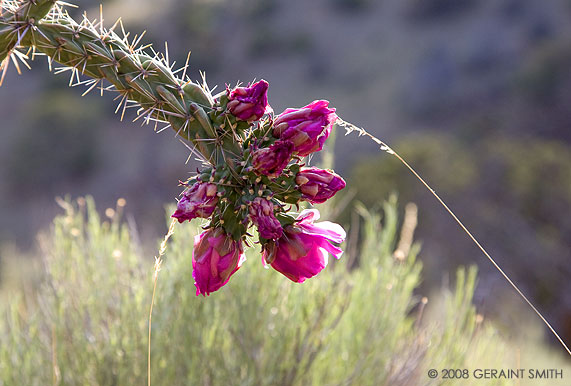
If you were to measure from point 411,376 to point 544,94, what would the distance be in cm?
1212

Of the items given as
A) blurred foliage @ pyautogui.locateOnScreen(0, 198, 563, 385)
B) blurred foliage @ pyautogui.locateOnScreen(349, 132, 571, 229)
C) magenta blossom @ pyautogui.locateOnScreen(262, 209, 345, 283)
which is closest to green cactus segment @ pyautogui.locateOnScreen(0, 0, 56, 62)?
magenta blossom @ pyautogui.locateOnScreen(262, 209, 345, 283)

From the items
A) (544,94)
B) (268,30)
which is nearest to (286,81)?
(268,30)

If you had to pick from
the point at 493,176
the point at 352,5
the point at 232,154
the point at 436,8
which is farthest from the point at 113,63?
the point at 352,5

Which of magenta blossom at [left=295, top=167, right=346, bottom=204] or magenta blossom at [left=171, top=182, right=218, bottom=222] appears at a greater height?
magenta blossom at [left=295, top=167, right=346, bottom=204]

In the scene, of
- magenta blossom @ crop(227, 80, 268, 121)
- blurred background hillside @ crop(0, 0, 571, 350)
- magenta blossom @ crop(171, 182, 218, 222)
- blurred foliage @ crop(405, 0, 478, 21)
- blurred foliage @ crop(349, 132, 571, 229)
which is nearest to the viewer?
magenta blossom @ crop(171, 182, 218, 222)

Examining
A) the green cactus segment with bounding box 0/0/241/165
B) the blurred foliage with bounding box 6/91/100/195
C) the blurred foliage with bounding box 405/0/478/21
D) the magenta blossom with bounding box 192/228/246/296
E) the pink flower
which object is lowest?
the magenta blossom with bounding box 192/228/246/296

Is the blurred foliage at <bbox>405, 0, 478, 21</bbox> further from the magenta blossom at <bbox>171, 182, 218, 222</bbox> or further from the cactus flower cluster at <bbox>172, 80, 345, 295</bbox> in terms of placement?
the magenta blossom at <bbox>171, 182, 218, 222</bbox>

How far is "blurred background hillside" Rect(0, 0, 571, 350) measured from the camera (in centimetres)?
811

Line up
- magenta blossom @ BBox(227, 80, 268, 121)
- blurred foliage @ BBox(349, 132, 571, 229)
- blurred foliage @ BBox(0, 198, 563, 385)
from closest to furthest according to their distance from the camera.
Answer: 1. magenta blossom @ BBox(227, 80, 268, 121)
2. blurred foliage @ BBox(0, 198, 563, 385)
3. blurred foliage @ BBox(349, 132, 571, 229)

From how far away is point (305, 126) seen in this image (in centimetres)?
114

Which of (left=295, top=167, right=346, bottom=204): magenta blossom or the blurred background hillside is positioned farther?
the blurred background hillside

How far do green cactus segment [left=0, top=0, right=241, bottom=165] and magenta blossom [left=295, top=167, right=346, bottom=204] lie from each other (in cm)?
25

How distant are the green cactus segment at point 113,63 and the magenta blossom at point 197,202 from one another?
18cm

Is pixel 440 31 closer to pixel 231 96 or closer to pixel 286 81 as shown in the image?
pixel 286 81
